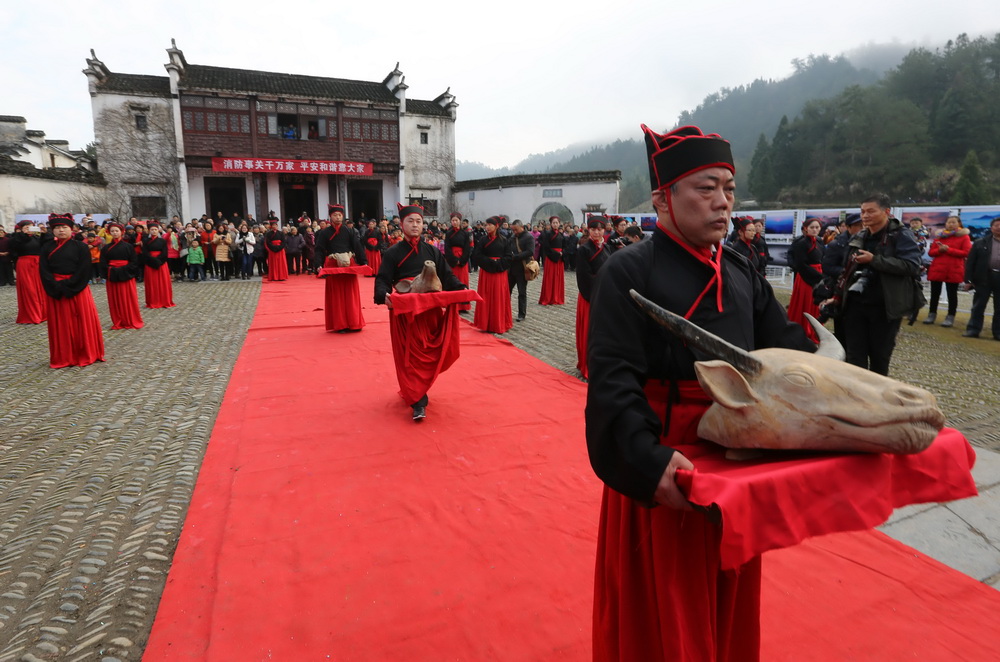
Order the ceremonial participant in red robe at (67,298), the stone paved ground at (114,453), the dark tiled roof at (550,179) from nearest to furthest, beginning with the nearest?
the stone paved ground at (114,453), the ceremonial participant in red robe at (67,298), the dark tiled roof at (550,179)

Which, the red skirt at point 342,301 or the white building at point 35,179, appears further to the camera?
the white building at point 35,179

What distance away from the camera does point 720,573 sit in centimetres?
159

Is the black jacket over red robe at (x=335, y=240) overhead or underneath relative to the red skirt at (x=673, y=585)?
overhead

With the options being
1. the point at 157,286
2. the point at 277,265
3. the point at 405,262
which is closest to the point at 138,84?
the point at 277,265

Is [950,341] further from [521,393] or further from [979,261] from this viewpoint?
[521,393]

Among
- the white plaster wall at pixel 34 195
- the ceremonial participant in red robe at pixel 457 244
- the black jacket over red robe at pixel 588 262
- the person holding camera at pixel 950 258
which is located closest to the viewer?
the black jacket over red robe at pixel 588 262

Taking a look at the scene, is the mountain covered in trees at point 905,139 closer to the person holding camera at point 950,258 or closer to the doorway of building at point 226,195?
the person holding camera at point 950,258

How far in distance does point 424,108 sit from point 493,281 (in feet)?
74.5

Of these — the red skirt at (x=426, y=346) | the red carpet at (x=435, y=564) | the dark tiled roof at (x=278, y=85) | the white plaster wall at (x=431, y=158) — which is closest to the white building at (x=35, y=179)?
the dark tiled roof at (x=278, y=85)

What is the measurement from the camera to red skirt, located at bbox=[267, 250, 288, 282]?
16.1m

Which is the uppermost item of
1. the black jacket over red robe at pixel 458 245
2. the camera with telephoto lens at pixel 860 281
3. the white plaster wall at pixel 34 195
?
the white plaster wall at pixel 34 195

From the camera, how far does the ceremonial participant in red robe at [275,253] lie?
15828mm

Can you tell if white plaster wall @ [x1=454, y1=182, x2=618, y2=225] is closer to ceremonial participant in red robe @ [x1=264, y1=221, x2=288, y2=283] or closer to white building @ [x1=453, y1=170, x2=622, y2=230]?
white building @ [x1=453, y1=170, x2=622, y2=230]

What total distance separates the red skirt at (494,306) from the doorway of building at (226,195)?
2133 cm
